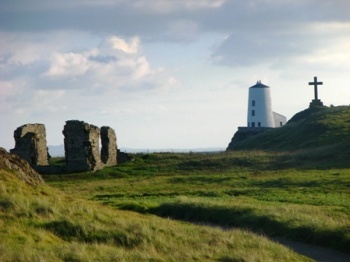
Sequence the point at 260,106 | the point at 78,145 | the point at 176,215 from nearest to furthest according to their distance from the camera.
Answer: the point at 176,215, the point at 78,145, the point at 260,106

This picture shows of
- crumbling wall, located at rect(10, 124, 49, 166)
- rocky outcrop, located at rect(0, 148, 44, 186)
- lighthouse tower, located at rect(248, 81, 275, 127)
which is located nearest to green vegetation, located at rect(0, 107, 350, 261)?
rocky outcrop, located at rect(0, 148, 44, 186)

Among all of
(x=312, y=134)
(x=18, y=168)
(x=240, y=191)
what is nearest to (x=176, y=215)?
(x=18, y=168)

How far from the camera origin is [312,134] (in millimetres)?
66125

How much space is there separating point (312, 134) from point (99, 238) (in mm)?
52053

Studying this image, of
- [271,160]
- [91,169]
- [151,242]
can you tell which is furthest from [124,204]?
[271,160]

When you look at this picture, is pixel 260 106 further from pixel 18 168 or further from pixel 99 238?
pixel 99 238

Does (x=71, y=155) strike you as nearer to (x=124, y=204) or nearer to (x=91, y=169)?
(x=91, y=169)

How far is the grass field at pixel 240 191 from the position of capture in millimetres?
21000

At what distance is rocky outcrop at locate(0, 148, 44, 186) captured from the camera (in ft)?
78.4

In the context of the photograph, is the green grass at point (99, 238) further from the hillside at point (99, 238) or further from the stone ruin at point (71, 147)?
the stone ruin at point (71, 147)

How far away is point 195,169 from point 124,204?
20304 mm

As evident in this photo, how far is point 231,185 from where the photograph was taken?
3659 cm

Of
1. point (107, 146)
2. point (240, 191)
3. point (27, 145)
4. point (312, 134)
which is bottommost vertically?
point (240, 191)

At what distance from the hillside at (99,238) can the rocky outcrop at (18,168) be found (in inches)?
91.8
